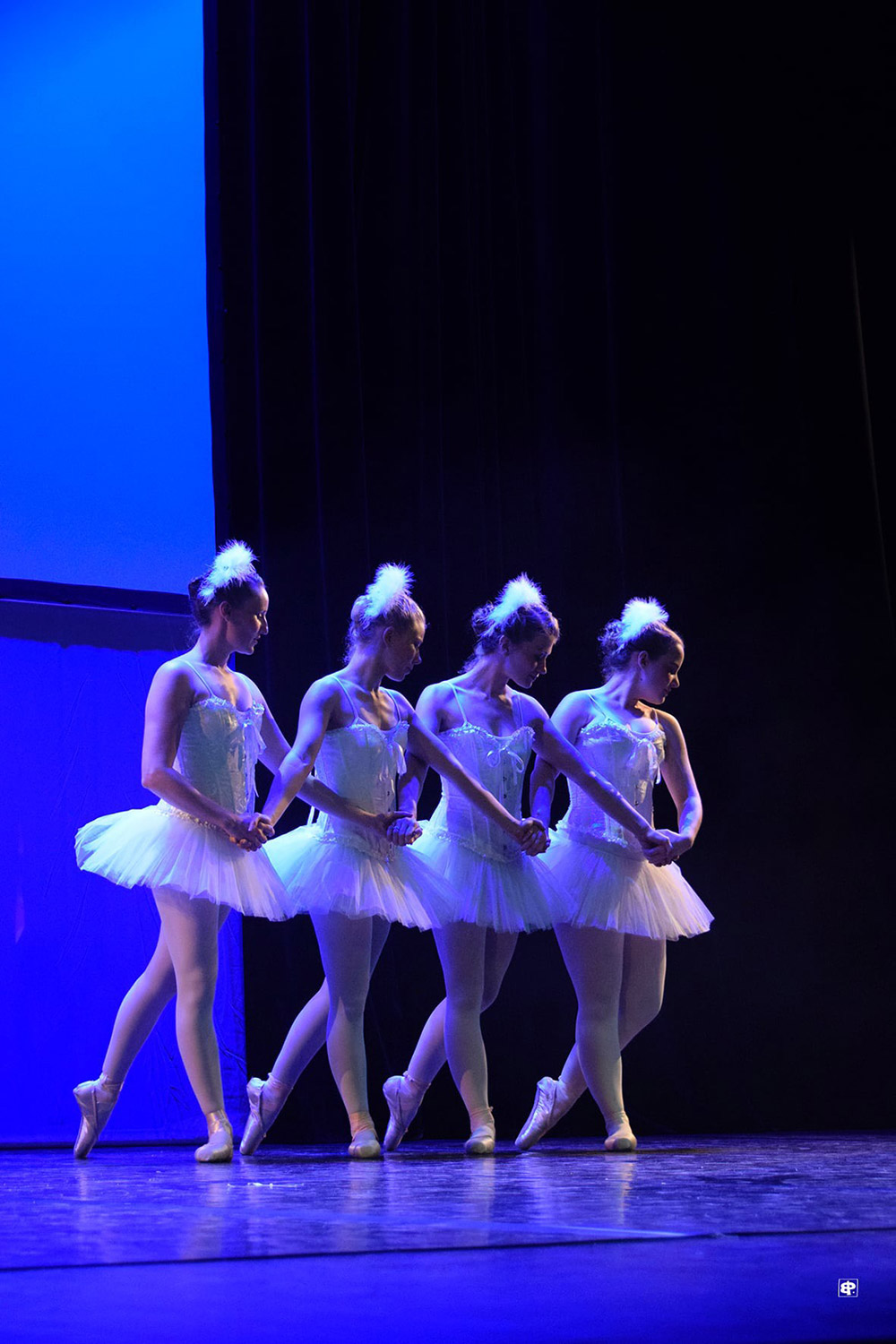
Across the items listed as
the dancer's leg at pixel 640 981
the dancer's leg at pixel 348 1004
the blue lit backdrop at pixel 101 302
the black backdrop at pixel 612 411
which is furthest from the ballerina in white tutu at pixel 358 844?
the blue lit backdrop at pixel 101 302

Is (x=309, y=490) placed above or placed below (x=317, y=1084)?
above

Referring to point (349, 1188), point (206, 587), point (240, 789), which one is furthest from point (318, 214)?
point (349, 1188)

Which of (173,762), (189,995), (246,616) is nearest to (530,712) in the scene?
(246,616)

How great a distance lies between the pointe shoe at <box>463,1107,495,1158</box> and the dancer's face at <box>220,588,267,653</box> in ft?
4.23

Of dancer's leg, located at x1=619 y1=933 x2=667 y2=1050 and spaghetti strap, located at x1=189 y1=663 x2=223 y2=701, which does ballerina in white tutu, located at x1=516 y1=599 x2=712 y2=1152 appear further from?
spaghetti strap, located at x1=189 y1=663 x2=223 y2=701

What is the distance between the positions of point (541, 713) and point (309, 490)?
1.19m

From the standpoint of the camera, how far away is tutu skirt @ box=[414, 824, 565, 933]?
3.75 meters

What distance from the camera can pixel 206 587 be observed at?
3.61m

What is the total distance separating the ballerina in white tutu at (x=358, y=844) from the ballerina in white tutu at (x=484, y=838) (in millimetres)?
75

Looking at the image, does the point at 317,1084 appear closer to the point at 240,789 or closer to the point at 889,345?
the point at 240,789

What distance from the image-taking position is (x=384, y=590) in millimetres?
3887

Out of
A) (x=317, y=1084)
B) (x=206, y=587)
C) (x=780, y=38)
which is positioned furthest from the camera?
(x=780, y=38)

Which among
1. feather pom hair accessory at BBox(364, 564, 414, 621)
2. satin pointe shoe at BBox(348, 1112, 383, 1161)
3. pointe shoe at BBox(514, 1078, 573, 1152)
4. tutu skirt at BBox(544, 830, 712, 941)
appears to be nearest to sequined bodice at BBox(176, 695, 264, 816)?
feather pom hair accessory at BBox(364, 564, 414, 621)

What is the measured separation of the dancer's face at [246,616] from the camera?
3.57 meters
